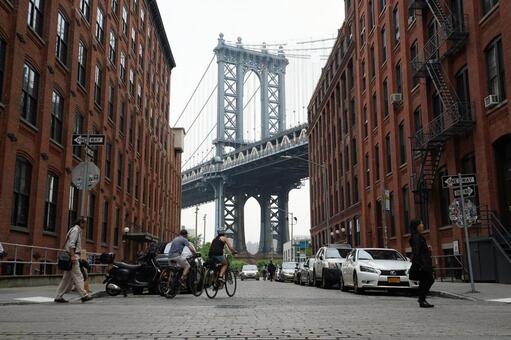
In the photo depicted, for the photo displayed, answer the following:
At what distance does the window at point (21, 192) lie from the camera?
62.8ft

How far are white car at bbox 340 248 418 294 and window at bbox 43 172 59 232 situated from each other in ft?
38.5

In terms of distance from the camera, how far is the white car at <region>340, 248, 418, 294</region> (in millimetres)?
16344

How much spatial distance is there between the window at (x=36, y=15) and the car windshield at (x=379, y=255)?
1395 centimetres

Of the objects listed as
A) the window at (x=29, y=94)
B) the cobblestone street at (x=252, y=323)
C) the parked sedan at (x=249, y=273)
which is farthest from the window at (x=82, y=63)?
the parked sedan at (x=249, y=273)

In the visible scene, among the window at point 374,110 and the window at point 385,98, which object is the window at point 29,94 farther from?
the window at point 374,110

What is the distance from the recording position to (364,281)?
1672cm

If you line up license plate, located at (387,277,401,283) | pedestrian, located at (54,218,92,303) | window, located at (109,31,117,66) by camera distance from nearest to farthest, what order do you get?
pedestrian, located at (54,218,92,303), license plate, located at (387,277,401,283), window, located at (109,31,117,66)

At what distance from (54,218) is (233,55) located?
91.7 meters

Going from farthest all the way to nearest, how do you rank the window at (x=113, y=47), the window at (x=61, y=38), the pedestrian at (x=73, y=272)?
the window at (x=113, y=47) < the window at (x=61, y=38) < the pedestrian at (x=73, y=272)

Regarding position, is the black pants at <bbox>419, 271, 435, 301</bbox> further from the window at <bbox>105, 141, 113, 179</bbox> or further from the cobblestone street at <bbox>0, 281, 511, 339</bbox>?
the window at <bbox>105, 141, 113, 179</bbox>

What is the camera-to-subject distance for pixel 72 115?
2447 cm

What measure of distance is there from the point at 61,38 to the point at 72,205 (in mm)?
7191

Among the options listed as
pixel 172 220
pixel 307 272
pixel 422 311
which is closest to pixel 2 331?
pixel 422 311

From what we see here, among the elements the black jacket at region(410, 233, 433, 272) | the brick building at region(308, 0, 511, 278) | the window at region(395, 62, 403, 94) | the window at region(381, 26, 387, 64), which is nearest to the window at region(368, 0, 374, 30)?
the brick building at region(308, 0, 511, 278)
